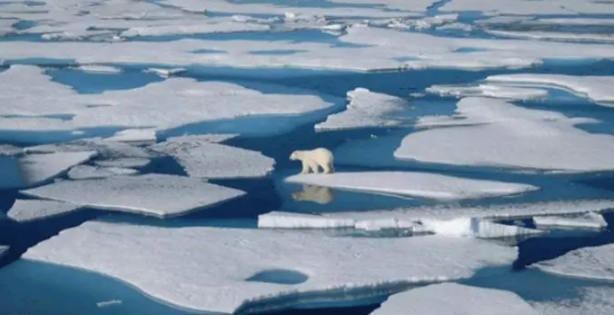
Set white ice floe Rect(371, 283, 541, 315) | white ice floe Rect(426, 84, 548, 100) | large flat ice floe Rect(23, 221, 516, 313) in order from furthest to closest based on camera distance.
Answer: white ice floe Rect(426, 84, 548, 100), large flat ice floe Rect(23, 221, 516, 313), white ice floe Rect(371, 283, 541, 315)

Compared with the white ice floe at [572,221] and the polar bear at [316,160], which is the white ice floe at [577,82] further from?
the white ice floe at [572,221]

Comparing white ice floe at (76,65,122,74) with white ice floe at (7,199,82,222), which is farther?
white ice floe at (76,65,122,74)

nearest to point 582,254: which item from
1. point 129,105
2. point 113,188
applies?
point 113,188

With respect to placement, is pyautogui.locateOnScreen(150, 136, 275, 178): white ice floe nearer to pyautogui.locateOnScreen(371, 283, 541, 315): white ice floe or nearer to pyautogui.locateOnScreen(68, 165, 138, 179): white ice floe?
pyautogui.locateOnScreen(68, 165, 138, 179): white ice floe

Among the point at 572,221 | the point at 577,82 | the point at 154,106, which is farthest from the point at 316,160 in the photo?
the point at 577,82

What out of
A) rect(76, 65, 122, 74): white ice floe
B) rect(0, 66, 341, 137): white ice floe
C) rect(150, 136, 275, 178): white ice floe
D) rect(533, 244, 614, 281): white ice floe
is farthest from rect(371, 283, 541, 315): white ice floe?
rect(76, 65, 122, 74): white ice floe

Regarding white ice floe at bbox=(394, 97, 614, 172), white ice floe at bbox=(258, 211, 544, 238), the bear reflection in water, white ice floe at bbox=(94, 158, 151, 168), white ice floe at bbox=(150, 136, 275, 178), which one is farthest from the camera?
white ice floe at bbox=(394, 97, 614, 172)

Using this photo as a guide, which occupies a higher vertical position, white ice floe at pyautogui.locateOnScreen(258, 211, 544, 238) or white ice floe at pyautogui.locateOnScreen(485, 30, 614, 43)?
white ice floe at pyautogui.locateOnScreen(258, 211, 544, 238)

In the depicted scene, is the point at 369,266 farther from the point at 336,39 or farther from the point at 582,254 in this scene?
the point at 336,39
